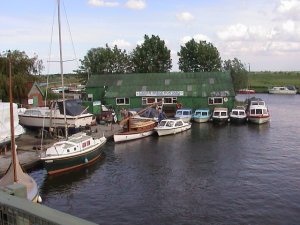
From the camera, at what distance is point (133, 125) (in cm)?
4709

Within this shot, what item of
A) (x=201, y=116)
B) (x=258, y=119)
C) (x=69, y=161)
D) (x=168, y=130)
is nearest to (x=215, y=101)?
(x=201, y=116)

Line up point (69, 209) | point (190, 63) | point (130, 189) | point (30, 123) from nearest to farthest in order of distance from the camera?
point (69, 209) < point (130, 189) < point (30, 123) < point (190, 63)

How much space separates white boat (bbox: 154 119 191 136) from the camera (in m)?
48.4

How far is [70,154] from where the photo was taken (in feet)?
105

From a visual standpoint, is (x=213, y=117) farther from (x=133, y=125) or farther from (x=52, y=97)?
(x=52, y=97)

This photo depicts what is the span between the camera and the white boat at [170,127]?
4844 centimetres

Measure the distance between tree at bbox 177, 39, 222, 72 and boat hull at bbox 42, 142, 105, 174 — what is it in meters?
62.2

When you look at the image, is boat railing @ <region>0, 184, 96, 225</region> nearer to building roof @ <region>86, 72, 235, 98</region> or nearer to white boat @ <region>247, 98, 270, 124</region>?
white boat @ <region>247, 98, 270, 124</region>

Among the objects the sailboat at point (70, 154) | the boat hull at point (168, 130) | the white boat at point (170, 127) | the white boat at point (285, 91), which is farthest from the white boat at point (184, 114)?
the white boat at point (285, 91)

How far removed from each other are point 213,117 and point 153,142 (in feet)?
51.6

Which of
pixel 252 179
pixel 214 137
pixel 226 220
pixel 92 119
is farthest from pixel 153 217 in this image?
pixel 92 119

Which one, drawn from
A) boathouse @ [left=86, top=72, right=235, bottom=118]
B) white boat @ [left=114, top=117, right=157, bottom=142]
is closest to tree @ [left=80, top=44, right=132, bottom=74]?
boathouse @ [left=86, top=72, right=235, bottom=118]

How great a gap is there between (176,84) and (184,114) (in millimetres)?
8744

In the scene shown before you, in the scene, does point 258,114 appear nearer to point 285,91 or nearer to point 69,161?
point 69,161
